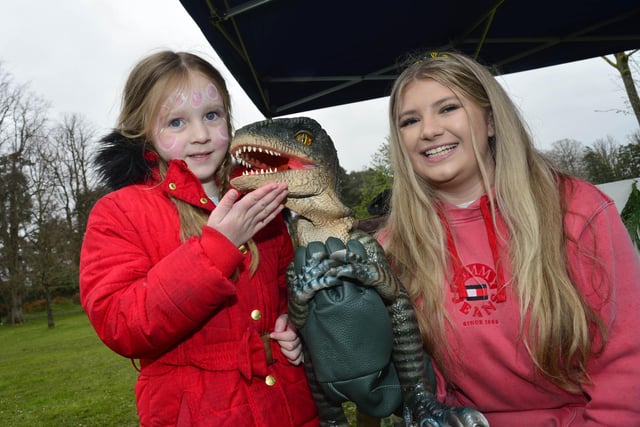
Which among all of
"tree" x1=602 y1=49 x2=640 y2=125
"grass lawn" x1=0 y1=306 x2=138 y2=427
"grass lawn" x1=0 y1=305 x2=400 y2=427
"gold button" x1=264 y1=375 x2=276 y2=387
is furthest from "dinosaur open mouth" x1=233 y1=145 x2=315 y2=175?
"tree" x1=602 y1=49 x2=640 y2=125

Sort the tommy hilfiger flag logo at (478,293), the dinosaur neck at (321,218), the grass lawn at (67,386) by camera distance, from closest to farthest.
A: the dinosaur neck at (321,218)
the tommy hilfiger flag logo at (478,293)
the grass lawn at (67,386)

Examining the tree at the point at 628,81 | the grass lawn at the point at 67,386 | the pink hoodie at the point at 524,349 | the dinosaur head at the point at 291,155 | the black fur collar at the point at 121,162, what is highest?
the tree at the point at 628,81

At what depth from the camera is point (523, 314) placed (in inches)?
60.4

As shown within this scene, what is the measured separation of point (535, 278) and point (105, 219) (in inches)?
58.3

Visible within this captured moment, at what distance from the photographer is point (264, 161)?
164cm

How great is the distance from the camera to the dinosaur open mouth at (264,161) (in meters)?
1.44

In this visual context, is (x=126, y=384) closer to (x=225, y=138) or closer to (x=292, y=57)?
(x=292, y=57)

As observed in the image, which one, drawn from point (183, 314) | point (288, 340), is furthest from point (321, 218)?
point (183, 314)

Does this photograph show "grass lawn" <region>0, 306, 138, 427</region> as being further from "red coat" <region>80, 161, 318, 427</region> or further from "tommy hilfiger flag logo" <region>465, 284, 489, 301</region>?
"tommy hilfiger flag logo" <region>465, 284, 489, 301</region>

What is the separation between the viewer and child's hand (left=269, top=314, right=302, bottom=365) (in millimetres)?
1582

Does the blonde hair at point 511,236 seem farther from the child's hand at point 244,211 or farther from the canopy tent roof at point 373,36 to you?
the canopy tent roof at point 373,36

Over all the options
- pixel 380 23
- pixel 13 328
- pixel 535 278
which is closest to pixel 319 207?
pixel 535 278

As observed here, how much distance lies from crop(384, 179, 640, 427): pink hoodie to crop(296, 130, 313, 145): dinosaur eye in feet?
2.42

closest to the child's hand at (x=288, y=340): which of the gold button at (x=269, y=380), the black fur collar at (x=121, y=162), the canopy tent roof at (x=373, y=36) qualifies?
the gold button at (x=269, y=380)
